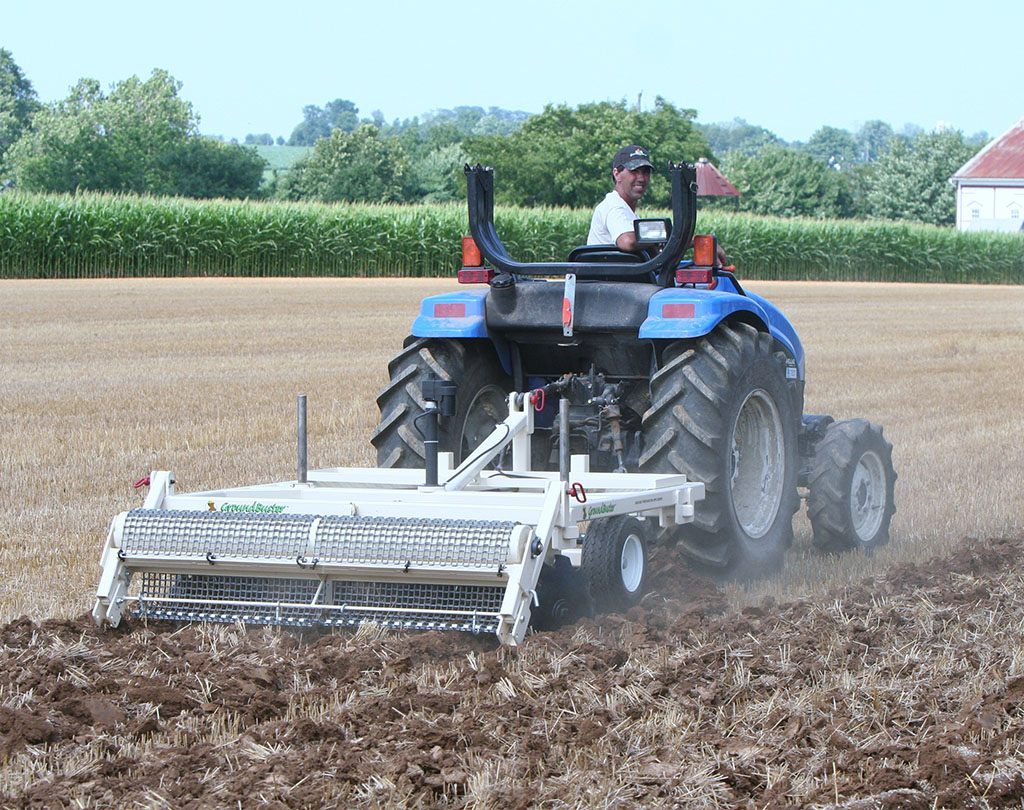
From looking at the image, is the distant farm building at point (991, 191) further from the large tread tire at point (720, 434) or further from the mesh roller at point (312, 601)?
the mesh roller at point (312, 601)

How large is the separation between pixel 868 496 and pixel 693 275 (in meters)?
1.92

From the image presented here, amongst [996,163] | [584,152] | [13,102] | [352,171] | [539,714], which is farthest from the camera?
[13,102]

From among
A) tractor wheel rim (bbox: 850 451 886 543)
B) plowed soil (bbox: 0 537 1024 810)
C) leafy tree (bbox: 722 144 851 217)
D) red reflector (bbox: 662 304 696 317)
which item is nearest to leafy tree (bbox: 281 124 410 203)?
leafy tree (bbox: 722 144 851 217)

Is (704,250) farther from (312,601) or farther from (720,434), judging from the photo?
(312,601)

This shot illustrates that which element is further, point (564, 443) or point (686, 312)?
point (686, 312)

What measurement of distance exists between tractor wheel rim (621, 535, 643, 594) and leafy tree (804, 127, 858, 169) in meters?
180

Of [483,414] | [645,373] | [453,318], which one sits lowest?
[483,414]

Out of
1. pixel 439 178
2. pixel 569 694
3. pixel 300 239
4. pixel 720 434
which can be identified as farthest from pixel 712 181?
pixel 569 694

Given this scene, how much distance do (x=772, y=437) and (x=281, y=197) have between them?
196ft

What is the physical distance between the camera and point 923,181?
78625 millimetres

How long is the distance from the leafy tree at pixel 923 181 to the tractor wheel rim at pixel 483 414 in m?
74.3

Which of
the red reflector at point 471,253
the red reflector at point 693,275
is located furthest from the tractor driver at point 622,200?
the red reflector at point 471,253

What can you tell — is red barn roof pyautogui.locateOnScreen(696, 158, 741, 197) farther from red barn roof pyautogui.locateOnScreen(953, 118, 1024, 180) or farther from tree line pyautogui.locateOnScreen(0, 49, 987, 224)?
red barn roof pyautogui.locateOnScreen(953, 118, 1024, 180)

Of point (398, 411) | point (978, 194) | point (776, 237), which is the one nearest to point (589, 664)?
point (398, 411)
